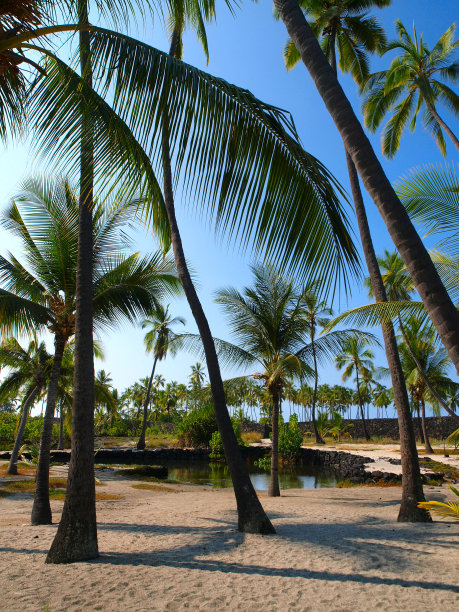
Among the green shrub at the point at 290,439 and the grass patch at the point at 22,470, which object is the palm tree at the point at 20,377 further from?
the green shrub at the point at 290,439

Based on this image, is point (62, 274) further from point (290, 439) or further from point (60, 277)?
point (290, 439)

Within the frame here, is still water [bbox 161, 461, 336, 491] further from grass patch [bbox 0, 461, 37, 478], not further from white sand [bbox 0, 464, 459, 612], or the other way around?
white sand [bbox 0, 464, 459, 612]

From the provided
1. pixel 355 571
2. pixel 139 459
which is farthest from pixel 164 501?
pixel 139 459

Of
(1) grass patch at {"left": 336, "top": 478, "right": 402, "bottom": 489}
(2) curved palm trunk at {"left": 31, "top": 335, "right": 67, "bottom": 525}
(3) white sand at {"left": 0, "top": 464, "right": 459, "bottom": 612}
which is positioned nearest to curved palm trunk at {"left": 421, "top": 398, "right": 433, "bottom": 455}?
(1) grass patch at {"left": 336, "top": 478, "right": 402, "bottom": 489}

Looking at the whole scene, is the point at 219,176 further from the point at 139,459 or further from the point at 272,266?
the point at 139,459

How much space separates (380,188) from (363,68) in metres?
12.8

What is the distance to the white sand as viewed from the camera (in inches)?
172

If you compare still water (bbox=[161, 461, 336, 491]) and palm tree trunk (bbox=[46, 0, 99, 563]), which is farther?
still water (bbox=[161, 461, 336, 491])

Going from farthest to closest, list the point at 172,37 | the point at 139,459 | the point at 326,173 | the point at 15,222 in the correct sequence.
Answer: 1. the point at 139,459
2. the point at 15,222
3. the point at 172,37
4. the point at 326,173

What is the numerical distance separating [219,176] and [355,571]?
5.06 meters

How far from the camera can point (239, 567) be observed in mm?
5551

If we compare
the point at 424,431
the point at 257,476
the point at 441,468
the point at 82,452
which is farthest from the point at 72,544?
the point at 424,431

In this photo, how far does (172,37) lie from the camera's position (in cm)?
999

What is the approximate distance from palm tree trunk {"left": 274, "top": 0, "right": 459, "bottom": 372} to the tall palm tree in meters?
5.90
